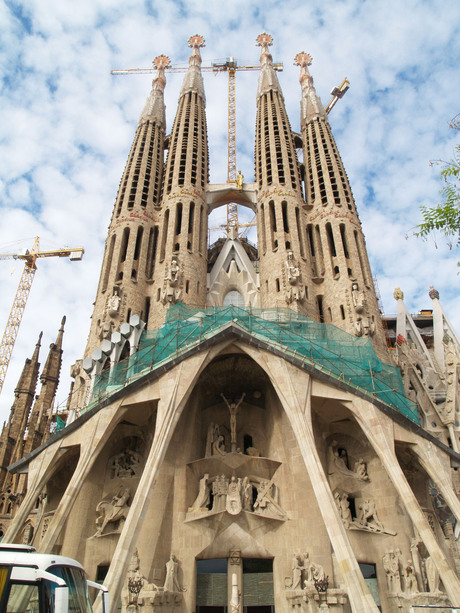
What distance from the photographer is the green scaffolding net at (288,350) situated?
16953mm

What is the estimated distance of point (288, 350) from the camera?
55.6 feet

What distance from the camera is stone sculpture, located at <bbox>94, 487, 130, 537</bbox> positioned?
1582 cm

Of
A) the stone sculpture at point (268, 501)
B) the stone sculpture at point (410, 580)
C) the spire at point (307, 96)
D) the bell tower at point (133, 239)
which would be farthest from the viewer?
the spire at point (307, 96)

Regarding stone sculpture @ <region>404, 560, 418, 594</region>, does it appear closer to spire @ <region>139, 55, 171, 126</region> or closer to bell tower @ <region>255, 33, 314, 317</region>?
bell tower @ <region>255, 33, 314, 317</region>

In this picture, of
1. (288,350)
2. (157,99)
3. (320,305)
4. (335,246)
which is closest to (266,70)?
(157,99)

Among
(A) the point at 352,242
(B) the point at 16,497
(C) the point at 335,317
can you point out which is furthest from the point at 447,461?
(B) the point at 16,497

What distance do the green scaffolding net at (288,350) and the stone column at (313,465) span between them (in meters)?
0.78

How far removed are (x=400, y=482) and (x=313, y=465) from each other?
2.55 m

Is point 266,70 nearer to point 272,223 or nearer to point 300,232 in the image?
point 272,223

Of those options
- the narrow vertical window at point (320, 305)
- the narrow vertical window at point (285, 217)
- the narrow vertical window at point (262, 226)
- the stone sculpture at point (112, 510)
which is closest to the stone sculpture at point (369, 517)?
the stone sculpture at point (112, 510)

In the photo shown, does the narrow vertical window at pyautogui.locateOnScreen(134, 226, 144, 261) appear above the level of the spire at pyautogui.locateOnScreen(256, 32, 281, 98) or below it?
below

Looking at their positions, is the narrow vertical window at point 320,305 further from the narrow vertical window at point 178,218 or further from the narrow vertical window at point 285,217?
the narrow vertical window at point 178,218

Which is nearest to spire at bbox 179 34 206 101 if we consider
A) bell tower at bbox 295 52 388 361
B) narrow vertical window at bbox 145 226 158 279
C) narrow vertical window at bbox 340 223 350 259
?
bell tower at bbox 295 52 388 361

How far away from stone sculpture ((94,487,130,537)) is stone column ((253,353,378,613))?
6365 mm
